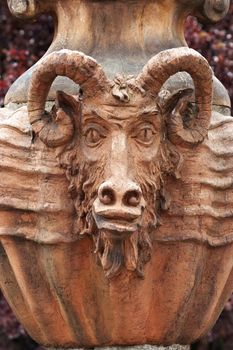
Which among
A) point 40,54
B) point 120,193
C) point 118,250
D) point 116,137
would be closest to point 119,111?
point 116,137

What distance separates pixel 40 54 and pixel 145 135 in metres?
4.07

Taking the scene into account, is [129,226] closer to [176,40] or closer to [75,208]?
[75,208]

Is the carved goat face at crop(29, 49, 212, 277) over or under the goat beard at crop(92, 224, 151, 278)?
over

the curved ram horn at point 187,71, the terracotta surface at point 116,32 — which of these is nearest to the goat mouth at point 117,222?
the curved ram horn at point 187,71

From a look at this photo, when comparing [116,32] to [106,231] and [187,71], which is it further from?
[106,231]

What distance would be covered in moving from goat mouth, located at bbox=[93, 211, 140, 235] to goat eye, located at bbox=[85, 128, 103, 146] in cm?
29

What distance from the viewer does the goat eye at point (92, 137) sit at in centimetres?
551

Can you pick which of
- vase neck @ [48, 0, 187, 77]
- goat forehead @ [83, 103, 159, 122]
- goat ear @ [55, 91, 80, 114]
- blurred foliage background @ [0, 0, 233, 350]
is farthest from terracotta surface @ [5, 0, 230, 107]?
blurred foliage background @ [0, 0, 233, 350]

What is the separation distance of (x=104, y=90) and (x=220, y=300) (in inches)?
42.3

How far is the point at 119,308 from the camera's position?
577 cm

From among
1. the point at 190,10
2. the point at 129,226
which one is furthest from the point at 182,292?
the point at 190,10

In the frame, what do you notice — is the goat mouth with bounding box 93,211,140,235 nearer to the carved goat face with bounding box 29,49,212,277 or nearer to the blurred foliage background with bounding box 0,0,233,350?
the carved goat face with bounding box 29,49,212,277

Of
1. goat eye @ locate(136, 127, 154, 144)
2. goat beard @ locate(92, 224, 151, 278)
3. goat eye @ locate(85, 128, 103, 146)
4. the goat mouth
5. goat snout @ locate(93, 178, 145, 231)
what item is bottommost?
goat beard @ locate(92, 224, 151, 278)

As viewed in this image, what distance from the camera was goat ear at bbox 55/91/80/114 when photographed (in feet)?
18.2
